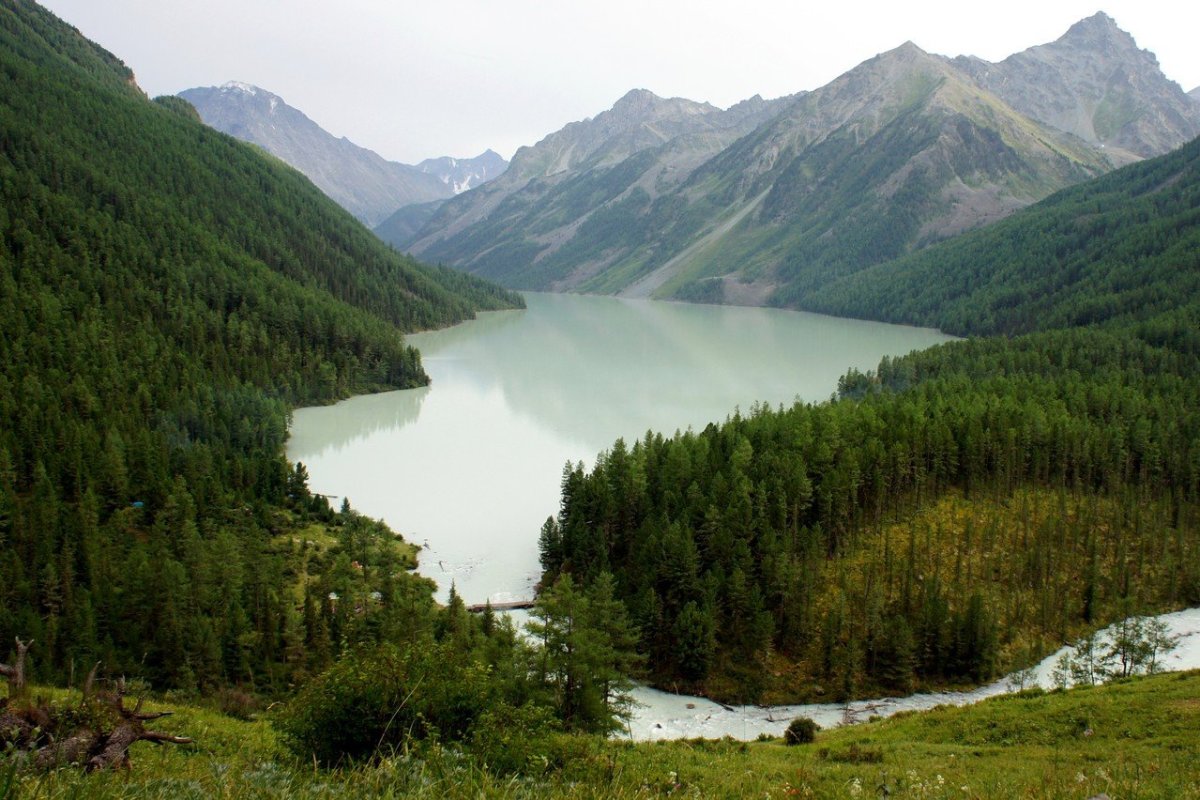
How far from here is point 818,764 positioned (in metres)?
19.5

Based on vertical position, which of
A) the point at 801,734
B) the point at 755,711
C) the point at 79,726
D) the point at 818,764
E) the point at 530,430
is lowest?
the point at 755,711

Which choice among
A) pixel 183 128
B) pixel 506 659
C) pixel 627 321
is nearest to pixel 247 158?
pixel 183 128

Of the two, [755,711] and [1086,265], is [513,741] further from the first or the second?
[1086,265]

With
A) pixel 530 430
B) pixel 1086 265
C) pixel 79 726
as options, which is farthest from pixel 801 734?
pixel 1086 265

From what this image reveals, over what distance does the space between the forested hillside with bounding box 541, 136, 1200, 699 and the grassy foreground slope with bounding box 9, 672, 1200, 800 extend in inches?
284

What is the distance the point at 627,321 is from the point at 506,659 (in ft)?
568

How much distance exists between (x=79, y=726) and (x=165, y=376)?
7467 cm

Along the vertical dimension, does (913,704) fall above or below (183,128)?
below

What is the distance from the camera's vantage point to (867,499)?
156 ft

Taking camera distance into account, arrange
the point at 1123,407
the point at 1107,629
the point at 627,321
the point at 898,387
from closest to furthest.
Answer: the point at 1107,629 → the point at 1123,407 → the point at 898,387 → the point at 627,321

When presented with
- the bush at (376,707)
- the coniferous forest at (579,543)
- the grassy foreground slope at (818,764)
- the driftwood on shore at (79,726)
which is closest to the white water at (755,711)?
the coniferous forest at (579,543)

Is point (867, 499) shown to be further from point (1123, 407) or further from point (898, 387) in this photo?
point (898, 387)

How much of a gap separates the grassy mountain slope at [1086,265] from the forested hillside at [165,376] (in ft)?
357

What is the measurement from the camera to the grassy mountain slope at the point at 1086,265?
126 metres
